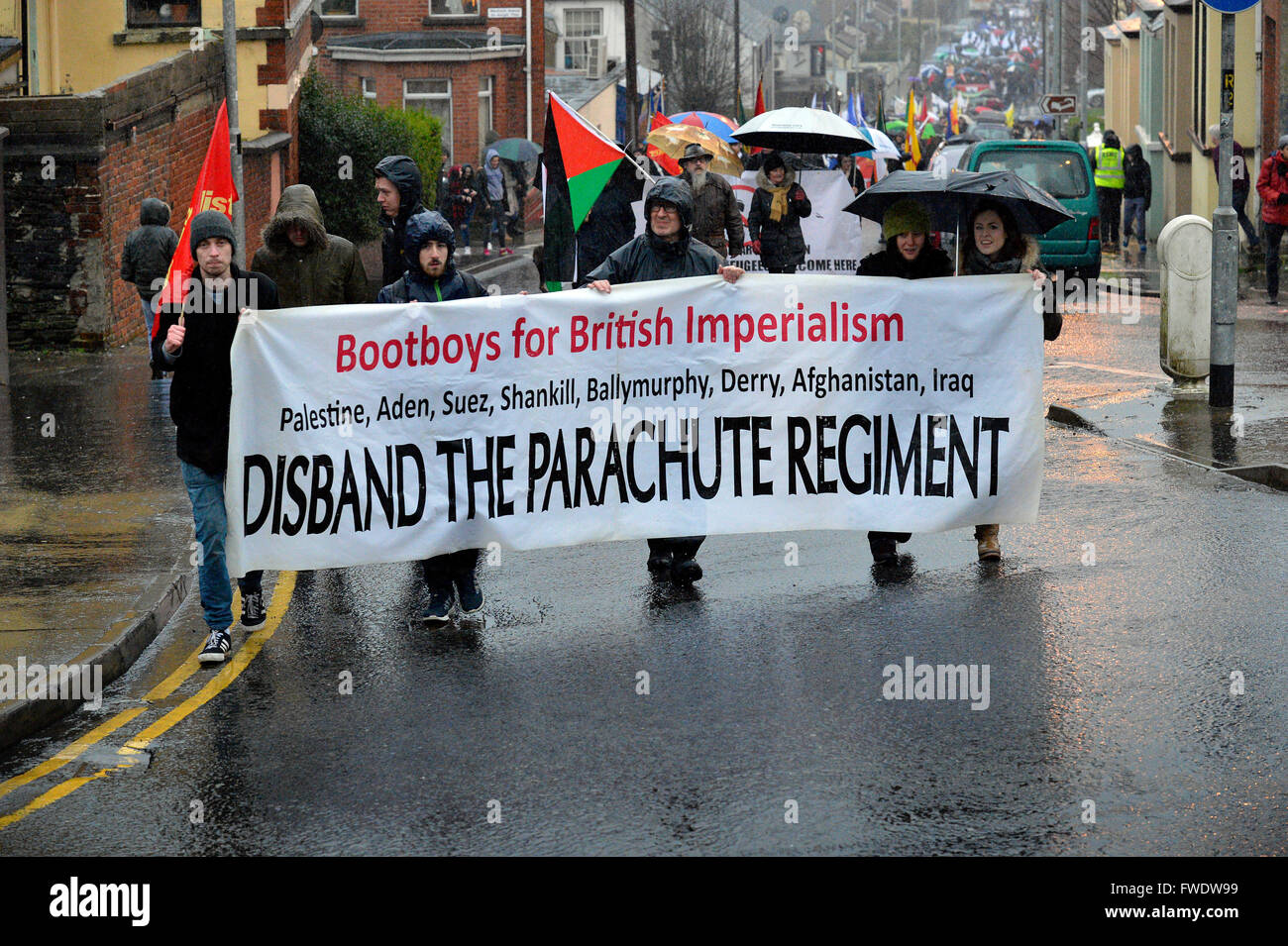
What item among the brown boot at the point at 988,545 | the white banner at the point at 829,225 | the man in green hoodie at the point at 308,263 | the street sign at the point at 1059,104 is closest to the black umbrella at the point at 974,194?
the brown boot at the point at 988,545

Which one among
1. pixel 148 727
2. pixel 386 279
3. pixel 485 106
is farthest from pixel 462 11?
pixel 148 727

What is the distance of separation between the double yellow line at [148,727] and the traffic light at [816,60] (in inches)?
4780

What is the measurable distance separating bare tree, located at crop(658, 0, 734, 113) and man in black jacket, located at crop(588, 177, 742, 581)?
65085 mm

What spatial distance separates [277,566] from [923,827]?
12.1 ft

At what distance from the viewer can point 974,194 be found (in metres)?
9.40

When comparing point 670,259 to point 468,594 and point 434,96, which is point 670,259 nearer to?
point 468,594

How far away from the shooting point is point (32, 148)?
19.3m

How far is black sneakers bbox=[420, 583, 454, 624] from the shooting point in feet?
27.2

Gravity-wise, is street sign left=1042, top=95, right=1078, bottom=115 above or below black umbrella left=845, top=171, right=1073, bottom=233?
above

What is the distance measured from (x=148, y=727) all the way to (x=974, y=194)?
16.4 feet

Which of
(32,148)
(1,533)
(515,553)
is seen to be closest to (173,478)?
(1,533)

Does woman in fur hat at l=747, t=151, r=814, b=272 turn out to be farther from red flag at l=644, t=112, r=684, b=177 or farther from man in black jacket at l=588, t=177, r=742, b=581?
man in black jacket at l=588, t=177, r=742, b=581

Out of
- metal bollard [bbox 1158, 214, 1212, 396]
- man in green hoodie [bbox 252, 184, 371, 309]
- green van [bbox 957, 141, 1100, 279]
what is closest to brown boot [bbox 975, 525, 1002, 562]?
man in green hoodie [bbox 252, 184, 371, 309]

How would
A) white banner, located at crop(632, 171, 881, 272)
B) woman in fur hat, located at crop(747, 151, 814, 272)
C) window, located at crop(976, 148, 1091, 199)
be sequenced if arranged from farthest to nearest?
1. window, located at crop(976, 148, 1091, 199)
2. white banner, located at crop(632, 171, 881, 272)
3. woman in fur hat, located at crop(747, 151, 814, 272)
